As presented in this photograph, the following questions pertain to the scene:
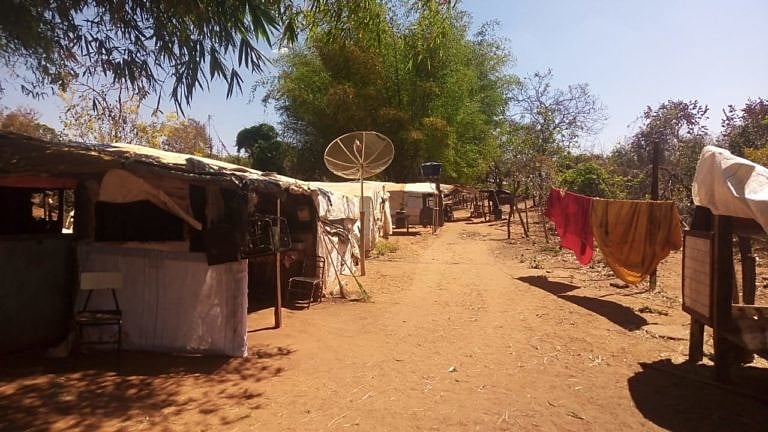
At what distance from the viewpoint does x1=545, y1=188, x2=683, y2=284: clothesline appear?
337 inches

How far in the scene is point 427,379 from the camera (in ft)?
17.2

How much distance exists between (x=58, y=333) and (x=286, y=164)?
86.2 feet

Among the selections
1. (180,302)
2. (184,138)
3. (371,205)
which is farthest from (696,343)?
(184,138)

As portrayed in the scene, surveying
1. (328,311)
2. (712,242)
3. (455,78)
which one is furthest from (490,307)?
(455,78)

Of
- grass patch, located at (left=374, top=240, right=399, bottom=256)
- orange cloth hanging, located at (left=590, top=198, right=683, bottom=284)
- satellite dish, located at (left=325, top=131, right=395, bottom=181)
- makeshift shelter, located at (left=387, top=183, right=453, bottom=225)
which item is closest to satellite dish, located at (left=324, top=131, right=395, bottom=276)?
satellite dish, located at (left=325, top=131, right=395, bottom=181)

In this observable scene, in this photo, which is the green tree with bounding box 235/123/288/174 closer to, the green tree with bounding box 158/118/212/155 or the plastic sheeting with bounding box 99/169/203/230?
the green tree with bounding box 158/118/212/155

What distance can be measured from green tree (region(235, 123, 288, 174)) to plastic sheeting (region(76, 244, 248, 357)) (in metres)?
26.0

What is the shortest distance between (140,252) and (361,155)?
6170 mm

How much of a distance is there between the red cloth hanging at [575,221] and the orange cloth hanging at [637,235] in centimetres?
79

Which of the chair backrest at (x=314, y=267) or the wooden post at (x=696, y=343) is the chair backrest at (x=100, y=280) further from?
the wooden post at (x=696, y=343)

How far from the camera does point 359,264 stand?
1262 centimetres

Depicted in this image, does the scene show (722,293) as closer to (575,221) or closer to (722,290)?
(722,290)

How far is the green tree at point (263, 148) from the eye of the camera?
3481cm

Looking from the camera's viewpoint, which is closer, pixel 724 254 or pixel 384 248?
pixel 724 254
